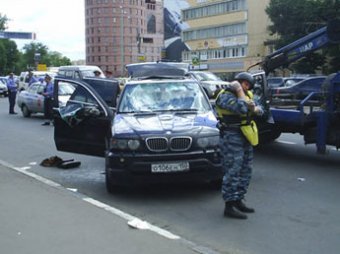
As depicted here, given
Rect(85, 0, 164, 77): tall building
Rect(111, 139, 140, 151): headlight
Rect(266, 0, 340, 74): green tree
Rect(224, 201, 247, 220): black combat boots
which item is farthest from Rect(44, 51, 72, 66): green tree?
Rect(224, 201, 247, 220): black combat boots

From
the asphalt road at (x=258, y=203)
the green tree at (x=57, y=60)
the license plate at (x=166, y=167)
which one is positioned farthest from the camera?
the green tree at (x=57, y=60)

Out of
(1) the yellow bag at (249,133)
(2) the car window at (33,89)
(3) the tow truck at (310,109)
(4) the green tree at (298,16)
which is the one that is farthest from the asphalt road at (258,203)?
(4) the green tree at (298,16)

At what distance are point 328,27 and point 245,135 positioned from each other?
16.6ft

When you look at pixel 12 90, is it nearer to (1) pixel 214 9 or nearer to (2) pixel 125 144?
(2) pixel 125 144

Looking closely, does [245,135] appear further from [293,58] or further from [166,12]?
[166,12]

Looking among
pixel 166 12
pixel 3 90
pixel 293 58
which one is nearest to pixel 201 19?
pixel 166 12

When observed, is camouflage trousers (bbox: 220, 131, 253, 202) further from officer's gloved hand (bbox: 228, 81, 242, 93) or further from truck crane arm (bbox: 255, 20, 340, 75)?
truck crane arm (bbox: 255, 20, 340, 75)

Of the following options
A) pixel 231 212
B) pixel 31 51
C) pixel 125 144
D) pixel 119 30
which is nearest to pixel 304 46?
pixel 125 144

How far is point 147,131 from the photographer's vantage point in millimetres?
7516

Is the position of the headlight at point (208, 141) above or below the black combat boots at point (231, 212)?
above

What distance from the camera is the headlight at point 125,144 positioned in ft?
24.4

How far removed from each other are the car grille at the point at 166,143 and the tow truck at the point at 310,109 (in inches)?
131

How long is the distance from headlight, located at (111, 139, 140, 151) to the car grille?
0.17 metres

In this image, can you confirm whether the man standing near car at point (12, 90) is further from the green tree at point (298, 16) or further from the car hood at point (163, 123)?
the green tree at point (298, 16)
